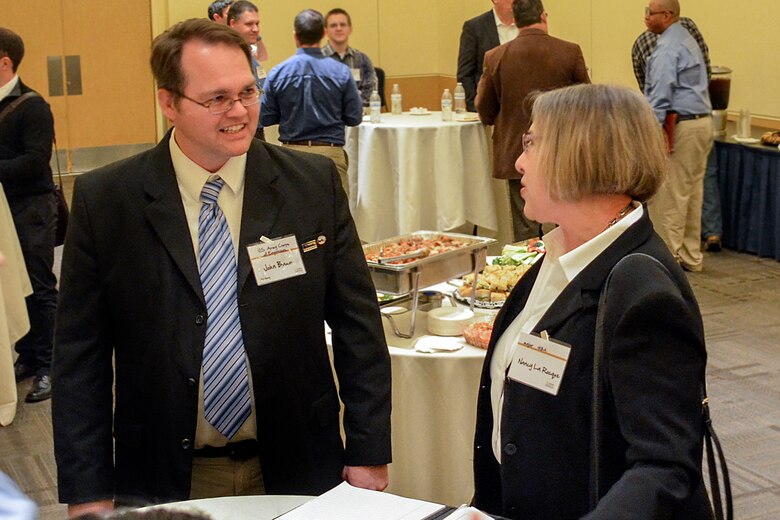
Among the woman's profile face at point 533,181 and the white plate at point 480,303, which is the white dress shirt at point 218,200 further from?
the white plate at point 480,303

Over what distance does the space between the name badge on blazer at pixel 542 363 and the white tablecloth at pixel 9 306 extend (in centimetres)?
302

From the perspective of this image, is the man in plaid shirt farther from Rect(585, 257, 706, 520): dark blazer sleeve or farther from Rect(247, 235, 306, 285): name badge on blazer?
Rect(585, 257, 706, 520): dark blazer sleeve

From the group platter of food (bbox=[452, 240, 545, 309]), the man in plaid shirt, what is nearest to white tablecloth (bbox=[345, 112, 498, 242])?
the man in plaid shirt

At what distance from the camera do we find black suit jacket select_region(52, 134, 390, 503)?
1.92 metres

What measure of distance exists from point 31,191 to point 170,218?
2.82 metres

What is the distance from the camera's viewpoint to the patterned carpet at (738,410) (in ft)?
11.7

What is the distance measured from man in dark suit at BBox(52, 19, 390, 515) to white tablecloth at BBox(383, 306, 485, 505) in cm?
92

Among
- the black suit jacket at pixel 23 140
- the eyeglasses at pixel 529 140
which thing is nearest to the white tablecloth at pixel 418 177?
the black suit jacket at pixel 23 140

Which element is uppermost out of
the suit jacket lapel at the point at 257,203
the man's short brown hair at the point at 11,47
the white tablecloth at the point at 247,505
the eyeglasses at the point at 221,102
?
the man's short brown hair at the point at 11,47

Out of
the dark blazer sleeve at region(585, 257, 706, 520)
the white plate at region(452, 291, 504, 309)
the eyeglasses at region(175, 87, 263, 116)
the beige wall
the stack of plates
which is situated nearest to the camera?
the dark blazer sleeve at region(585, 257, 706, 520)

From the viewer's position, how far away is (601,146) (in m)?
1.67

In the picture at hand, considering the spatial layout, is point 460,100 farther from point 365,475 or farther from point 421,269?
point 365,475

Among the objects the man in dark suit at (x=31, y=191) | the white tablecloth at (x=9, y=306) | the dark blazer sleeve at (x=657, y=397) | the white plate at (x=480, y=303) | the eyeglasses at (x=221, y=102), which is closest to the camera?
the dark blazer sleeve at (x=657, y=397)

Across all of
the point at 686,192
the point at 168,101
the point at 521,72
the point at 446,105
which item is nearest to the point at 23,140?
the point at 168,101
